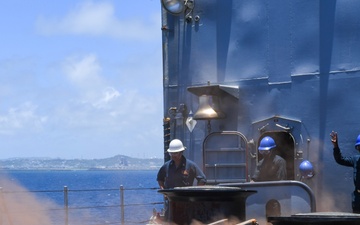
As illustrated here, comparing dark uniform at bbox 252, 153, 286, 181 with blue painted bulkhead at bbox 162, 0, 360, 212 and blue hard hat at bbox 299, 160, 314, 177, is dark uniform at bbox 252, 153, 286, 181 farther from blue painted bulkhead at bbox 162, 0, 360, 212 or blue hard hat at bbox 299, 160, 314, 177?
blue painted bulkhead at bbox 162, 0, 360, 212

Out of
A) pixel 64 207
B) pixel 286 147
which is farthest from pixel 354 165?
pixel 64 207

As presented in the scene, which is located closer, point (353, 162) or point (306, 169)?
point (353, 162)

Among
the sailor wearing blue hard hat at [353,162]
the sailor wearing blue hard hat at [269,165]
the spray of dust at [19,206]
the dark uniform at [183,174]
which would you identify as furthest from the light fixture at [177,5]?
the spray of dust at [19,206]

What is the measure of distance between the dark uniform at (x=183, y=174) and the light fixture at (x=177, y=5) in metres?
2.51

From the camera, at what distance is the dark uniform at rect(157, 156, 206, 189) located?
Answer: 32.8 feet

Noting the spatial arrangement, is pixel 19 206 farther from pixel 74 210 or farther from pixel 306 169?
pixel 74 210

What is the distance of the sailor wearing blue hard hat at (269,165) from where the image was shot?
9797 mm

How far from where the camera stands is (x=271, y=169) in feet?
32.3

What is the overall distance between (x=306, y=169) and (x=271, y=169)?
51cm

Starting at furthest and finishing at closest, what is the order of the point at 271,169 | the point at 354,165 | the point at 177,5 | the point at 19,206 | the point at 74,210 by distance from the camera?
the point at 74,210 → the point at 19,206 → the point at 177,5 → the point at 271,169 → the point at 354,165

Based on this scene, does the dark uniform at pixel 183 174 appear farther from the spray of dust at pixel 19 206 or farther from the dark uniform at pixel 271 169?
the spray of dust at pixel 19 206

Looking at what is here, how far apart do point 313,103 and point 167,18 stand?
2941mm

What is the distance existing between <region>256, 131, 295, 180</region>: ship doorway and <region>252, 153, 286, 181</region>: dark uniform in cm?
55

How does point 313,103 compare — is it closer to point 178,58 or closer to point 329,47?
point 329,47
